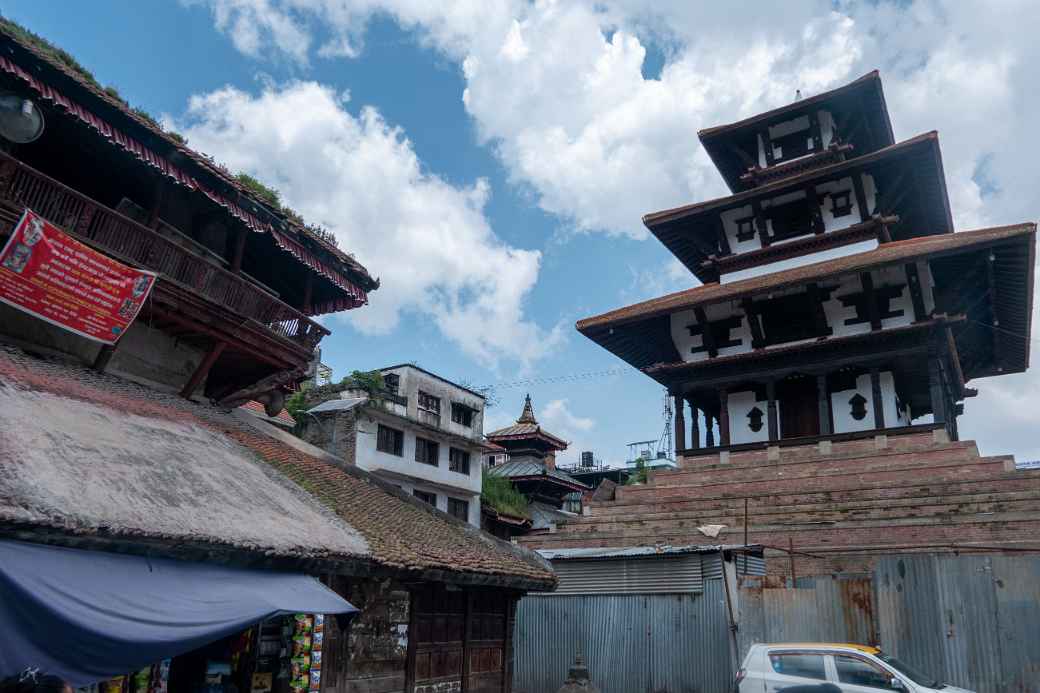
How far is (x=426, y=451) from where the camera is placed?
130 ft

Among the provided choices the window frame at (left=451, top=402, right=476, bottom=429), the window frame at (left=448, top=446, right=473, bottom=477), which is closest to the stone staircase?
the window frame at (left=448, top=446, right=473, bottom=477)

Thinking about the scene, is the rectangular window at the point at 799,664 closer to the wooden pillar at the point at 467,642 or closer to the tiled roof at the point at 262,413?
the wooden pillar at the point at 467,642

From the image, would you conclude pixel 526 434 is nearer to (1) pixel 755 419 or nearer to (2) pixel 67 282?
(1) pixel 755 419

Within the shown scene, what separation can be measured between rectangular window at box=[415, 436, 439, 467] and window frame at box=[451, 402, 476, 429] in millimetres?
2407

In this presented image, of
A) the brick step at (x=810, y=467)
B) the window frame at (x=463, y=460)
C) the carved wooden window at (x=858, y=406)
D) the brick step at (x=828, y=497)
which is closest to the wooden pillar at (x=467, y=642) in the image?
the brick step at (x=828, y=497)

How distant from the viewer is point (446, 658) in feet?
39.5

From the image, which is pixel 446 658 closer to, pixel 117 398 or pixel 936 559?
pixel 117 398

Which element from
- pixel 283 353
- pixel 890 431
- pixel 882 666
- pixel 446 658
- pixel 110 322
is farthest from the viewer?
pixel 890 431

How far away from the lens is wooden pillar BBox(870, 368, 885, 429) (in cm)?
2128

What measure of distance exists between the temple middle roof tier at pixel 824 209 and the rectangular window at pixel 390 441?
637 inches

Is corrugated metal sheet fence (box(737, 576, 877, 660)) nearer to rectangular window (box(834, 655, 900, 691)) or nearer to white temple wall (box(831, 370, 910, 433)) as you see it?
rectangular window (box(834, 655, 900, 691))

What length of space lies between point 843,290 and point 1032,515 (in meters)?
9.21

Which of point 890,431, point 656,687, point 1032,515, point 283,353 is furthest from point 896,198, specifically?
point 283,353

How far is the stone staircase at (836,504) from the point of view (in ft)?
51.0
